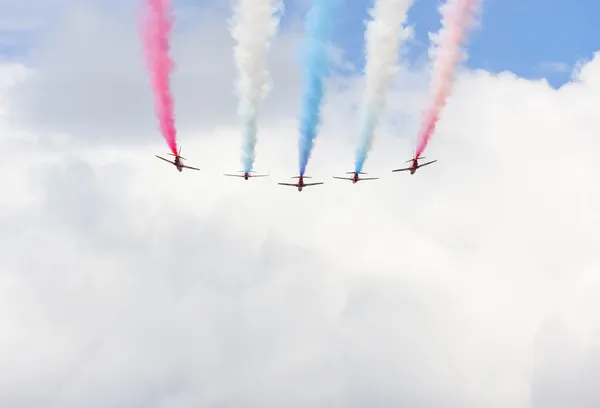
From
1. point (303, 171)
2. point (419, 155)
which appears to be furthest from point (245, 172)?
point (419, 155)

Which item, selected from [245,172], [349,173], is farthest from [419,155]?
[245,172]

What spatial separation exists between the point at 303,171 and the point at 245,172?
203 inches

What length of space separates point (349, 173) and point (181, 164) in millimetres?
15409

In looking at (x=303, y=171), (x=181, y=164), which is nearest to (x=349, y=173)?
(x=303, y=171)

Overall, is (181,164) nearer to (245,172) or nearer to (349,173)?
(245,172)

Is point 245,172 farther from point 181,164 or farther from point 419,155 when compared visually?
point 419,155

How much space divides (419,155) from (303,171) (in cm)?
1073

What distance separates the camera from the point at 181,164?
4119 inches

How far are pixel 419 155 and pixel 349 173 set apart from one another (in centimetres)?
690

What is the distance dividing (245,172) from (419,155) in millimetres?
15626

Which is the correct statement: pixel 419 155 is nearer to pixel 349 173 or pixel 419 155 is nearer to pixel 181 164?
pixel 349 173

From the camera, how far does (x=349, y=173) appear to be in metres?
108

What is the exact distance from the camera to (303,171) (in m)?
103
